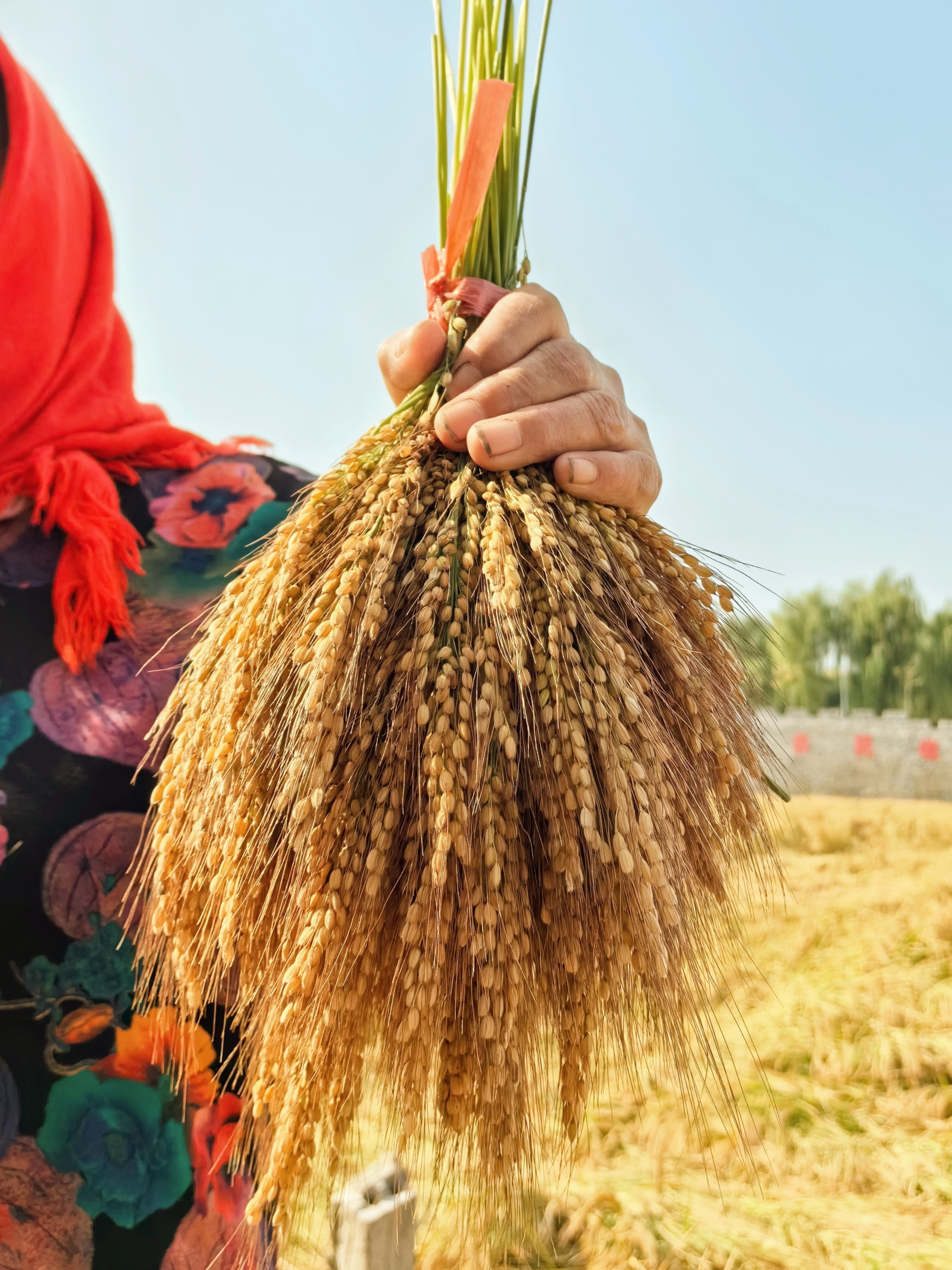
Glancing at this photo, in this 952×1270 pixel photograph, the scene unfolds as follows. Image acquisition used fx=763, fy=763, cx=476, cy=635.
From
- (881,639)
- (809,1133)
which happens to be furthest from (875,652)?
(809,1133)

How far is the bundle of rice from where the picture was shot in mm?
613

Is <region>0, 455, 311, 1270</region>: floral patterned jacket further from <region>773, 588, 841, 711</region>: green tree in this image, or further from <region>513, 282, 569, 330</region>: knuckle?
<region>773, 588, 841, 711</region>: green tree

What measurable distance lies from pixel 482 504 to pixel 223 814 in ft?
1.27

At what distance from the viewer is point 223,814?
28.2 inches

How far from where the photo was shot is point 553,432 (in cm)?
81

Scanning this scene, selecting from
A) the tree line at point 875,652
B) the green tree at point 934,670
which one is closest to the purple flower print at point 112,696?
the tree line at point 875,652

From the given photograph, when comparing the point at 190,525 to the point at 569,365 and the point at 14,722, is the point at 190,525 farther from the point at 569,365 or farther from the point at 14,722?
the point at 569,365

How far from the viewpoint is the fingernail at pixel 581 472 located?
81 centimetres

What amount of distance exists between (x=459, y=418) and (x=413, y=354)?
0.13 m

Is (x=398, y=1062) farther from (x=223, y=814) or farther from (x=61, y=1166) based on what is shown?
(x=61, y=1166)

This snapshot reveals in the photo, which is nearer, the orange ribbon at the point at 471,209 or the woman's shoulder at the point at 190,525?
the orange ribbon at the point at 471,209

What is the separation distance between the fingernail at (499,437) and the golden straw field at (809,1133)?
1.86 ft

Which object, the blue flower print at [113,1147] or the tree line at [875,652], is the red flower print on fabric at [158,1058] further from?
the tree line at [875,652]

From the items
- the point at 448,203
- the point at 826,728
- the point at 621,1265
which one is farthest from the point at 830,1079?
the point at 826,728
